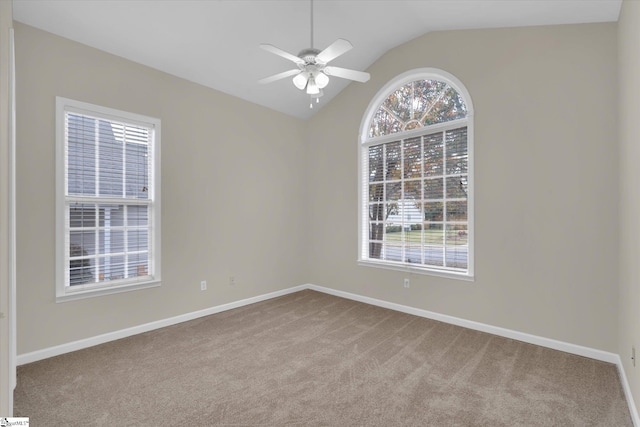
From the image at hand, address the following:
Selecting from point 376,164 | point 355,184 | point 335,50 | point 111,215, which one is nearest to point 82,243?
point 111,215

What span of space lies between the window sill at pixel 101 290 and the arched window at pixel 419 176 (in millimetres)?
2794

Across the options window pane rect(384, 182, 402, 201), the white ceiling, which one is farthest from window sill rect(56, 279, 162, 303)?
window pane rect(384, 182, 402, 201)

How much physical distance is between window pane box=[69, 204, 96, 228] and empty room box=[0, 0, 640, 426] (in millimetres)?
25

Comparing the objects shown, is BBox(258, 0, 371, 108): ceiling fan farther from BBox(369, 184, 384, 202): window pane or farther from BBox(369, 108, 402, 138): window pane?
BBox(369, 184, 384, 202): window pane

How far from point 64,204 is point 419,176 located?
388 cm

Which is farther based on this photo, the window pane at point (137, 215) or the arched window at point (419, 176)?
the arched window at point (419, 176)

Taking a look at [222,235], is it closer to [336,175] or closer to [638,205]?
[336,175]

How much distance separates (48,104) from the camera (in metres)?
2.80

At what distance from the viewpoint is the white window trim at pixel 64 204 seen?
286 centimetres

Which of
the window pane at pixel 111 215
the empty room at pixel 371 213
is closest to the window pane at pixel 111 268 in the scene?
the empty room at pixel 371 213

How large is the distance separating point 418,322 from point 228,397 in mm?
2349

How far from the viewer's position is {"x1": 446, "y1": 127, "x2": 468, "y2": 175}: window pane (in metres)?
3.61

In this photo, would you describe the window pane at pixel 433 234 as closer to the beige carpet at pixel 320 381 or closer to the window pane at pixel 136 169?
the beige carpet at pixel 320 381

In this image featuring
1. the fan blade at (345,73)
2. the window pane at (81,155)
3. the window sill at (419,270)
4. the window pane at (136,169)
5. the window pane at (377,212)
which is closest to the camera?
the fan blade at (345,73)
